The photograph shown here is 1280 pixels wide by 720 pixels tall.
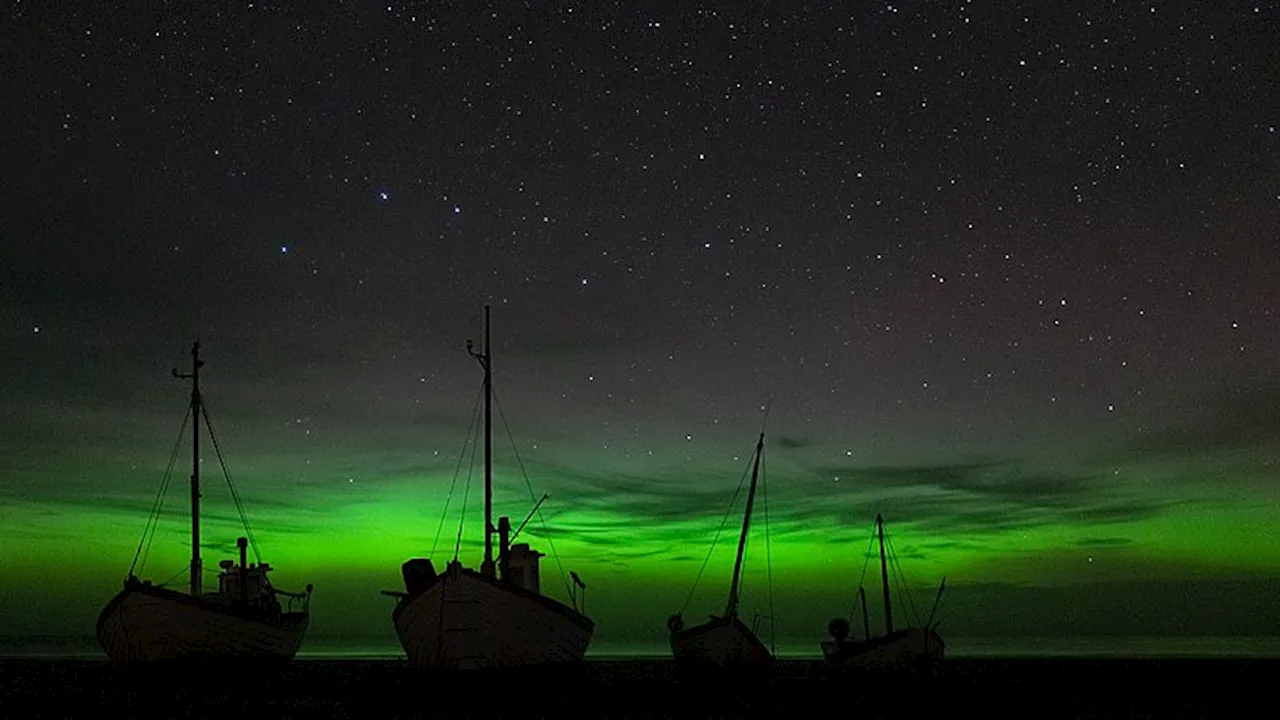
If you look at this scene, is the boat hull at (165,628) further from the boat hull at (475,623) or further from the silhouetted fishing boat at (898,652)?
the silhouetted fishing boat at (898,652)

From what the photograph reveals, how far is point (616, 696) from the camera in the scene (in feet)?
113

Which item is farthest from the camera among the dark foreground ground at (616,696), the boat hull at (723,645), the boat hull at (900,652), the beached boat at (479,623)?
the boat hull at (900,652)

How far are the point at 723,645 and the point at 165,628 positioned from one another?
26145 millimetres

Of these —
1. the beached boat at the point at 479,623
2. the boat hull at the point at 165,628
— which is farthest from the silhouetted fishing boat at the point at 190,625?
the beached boat at the point at 479,623

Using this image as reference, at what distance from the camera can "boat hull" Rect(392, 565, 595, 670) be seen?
4341 cm

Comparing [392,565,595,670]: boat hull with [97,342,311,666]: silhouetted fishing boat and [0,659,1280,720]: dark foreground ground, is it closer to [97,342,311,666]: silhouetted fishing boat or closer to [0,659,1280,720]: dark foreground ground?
[0,659,1280,720]: dark foreground ground

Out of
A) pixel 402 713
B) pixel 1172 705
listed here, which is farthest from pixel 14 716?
pixel 1172 705

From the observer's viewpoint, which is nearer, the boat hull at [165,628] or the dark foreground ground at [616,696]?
the dark foreground ground at [616,696]

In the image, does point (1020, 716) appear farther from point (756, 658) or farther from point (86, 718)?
point (756, 658)

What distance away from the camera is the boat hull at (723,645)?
5625 centimetres

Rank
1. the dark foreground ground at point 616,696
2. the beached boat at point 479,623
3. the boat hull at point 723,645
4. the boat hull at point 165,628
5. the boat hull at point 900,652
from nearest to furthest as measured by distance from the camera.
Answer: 1. the dark foreground ground at point 616,696
2. the beached boat at point 479,623
3. the boat hull at point 165,628
4. the boat hull at point 723,645
5. the boat hull at point 900,652

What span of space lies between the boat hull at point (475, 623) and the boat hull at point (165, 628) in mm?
11001

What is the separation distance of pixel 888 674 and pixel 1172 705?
2499 cm

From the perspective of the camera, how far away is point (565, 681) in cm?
4312
